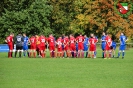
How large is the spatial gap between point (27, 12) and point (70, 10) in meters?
10.1

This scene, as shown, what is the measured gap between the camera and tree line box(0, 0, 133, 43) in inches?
2763

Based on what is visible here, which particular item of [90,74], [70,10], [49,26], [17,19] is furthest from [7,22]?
[90,74]

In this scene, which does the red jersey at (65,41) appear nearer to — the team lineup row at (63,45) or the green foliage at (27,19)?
the team lineup row at (63,45)

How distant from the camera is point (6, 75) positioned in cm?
2189

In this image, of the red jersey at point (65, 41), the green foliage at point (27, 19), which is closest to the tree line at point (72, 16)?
the green foliage at point (27, 19)

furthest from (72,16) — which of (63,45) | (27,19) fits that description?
(63,45)

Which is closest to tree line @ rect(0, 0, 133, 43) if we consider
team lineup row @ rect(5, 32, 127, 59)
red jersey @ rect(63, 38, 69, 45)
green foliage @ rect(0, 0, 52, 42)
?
green foliage @ rect(0, 0, 52, 42)

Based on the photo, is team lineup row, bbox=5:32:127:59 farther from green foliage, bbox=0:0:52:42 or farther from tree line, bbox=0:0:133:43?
tree line, bbox=0:0:133:43

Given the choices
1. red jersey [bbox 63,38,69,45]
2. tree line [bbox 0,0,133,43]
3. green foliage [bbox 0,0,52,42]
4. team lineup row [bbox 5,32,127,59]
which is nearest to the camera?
team lineup row [bbox 5,32,127,59]

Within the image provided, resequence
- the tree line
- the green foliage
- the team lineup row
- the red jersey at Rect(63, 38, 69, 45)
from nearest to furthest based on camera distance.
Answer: the team lineup row
the red jersey at Rect(63, 38, 69, 45)
the green foliage
the tree line

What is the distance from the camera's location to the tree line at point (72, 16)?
70.2 meters

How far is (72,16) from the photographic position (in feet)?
257

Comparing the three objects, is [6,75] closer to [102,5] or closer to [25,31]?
[25,31]

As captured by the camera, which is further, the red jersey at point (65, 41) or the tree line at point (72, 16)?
the tree line at point (72, 16)
